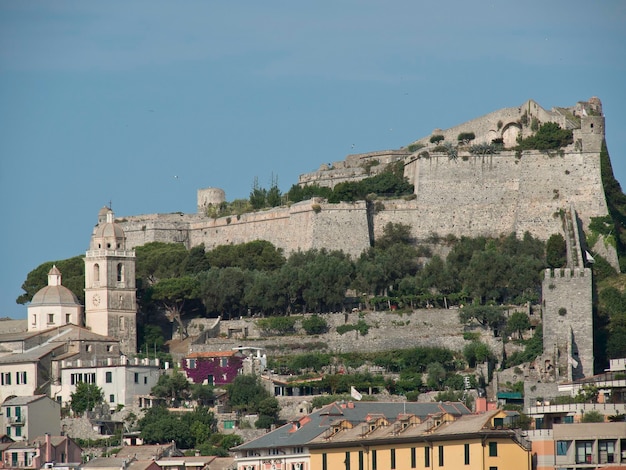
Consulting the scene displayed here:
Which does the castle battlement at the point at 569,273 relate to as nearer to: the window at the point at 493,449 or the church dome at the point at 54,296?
the church dome at the point at 54,296

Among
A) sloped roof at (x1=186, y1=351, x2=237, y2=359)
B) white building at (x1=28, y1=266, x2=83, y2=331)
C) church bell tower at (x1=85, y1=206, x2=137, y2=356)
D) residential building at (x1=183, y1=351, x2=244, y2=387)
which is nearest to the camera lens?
residential building at (x1=183, y1=351, x2=244, y2=387)

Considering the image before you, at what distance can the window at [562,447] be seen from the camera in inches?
2205

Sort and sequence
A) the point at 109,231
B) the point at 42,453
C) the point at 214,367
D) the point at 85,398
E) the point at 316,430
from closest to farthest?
1. the point at 316,430
2. the point at 42,453
3. the point at 85,398
4. the point at 214,367
5. the point at 109,231

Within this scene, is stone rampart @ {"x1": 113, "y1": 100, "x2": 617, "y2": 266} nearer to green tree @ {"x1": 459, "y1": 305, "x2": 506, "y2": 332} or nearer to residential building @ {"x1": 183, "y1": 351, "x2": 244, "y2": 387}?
green tree @ {"x1": 459, "y1": 305, "x2": 506, "y2": 332}

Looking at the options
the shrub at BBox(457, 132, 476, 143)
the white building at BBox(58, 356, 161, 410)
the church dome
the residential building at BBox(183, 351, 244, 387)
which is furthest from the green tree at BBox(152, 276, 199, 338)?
the shrub at BBox(457, 132, 476, 143)

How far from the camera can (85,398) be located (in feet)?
266

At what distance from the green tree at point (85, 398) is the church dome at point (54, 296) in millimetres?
8208

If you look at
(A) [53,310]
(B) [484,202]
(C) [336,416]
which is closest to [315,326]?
(A) [53,310]

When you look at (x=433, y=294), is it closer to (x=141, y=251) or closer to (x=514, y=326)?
(x=514, y=326)

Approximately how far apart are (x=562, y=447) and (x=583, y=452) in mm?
696

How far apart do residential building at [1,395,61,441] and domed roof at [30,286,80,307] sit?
9.77m

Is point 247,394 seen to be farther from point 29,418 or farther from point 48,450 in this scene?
point 48,450

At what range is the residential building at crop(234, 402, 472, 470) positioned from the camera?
6238 centimetres

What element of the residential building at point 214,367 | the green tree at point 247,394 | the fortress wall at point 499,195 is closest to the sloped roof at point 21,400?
the residential building at point 214,367
